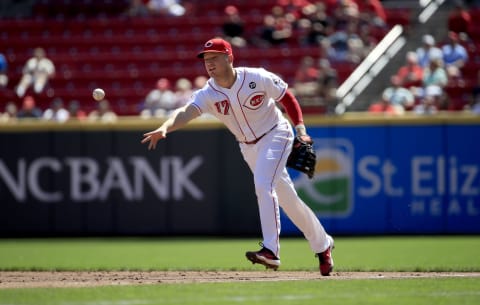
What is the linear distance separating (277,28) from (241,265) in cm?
844

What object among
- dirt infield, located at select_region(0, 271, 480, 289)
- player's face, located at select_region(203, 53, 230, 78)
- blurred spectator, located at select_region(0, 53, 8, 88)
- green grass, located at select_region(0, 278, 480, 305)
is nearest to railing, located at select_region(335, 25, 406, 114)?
blurred spectator, located at select_region(0, 53, 8, 88)

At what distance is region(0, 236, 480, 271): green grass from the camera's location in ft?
30.0

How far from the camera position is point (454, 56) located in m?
15.3

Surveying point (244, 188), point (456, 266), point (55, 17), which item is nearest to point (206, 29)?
point (55, 17)

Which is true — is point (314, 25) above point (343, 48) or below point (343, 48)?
above

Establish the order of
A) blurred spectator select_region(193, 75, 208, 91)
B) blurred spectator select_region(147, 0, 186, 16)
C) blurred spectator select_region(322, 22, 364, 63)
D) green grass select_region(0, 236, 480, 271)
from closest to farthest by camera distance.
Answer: green grass select_region(0, 236, 480, 271) < blurred spectator select_region(193, 75, 208, 91) < blurred spectator select_region(322, 22, 364, 63) < blurred spectator select_region(147, 0, 186, 16)

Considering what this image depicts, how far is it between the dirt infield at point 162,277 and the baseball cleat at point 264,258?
158 mm

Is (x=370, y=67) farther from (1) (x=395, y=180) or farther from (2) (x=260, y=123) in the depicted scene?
(2) (x=260, y=123)

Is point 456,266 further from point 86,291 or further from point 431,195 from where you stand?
point 431,195

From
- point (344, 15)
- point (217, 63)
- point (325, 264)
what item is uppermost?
point (344, 15)

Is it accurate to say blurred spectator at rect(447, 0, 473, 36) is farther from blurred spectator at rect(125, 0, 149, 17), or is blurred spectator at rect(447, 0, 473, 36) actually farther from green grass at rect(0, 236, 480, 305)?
blurred spectator at rect(125, 0, 149, 17)

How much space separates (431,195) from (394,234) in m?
0.74

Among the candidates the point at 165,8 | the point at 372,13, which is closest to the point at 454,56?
the point at 372,13

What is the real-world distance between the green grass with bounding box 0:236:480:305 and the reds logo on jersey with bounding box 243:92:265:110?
1454 millimetres
